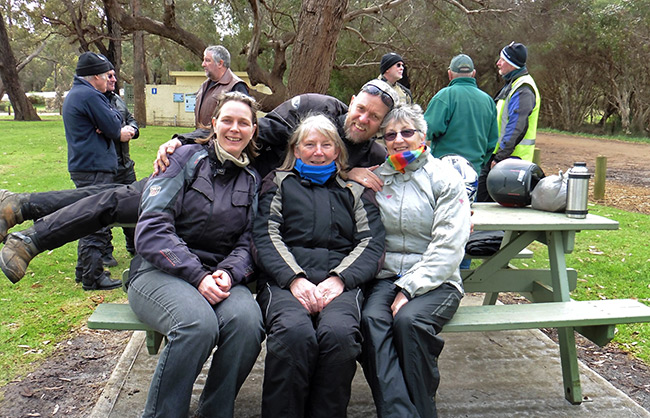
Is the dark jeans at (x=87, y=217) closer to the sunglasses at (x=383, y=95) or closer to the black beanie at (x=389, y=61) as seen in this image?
the sunglasses at (x=383, y=95)

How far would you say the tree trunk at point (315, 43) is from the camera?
7.16m

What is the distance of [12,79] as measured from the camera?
26484mm

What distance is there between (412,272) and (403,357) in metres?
0.49

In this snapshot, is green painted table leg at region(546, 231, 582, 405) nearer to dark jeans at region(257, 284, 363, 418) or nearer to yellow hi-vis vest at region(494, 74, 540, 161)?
dark jeans at region(257, 284, 363, 418)

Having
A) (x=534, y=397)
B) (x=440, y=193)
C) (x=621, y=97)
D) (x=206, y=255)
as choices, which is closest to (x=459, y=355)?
(x=534, y=397)

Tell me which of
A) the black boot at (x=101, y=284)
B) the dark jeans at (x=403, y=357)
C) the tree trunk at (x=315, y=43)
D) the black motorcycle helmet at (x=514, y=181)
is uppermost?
the tree trunk at (x=315, y=43)

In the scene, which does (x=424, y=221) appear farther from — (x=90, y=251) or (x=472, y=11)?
(x=472, y=11)

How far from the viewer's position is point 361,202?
10.6ft

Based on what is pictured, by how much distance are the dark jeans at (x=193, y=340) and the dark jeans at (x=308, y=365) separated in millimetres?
137

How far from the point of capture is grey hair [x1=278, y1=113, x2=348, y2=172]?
323 centimetres

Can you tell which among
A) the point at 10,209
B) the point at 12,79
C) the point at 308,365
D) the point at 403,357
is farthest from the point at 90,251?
the point at 12,79

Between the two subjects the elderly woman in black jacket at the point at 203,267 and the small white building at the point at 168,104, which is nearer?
the elderly woman in black jacket at the point at 203,267

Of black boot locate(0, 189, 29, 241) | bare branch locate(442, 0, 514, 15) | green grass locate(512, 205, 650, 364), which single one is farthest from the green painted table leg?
bare branch locate(442, 0, 514, 15)

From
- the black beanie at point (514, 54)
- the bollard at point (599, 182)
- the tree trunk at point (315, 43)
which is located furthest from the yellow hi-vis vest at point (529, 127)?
the bollard at point (599, 182)
